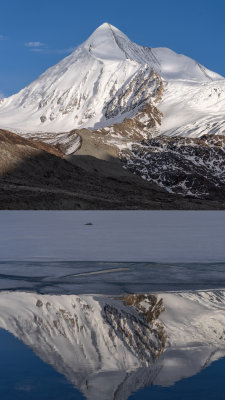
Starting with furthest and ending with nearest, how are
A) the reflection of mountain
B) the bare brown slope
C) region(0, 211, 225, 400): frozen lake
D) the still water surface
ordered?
the bare brown slope < the reflection of mountain < region(0, 211, 225, 400): frozen lake < the still water surface

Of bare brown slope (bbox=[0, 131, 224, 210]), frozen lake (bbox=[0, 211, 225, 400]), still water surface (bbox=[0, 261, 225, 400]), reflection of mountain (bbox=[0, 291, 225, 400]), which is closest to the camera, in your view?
still water surface (bbox=[0, 261, 225, 400])

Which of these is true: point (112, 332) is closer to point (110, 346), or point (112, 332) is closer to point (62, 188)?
point (110, 346)

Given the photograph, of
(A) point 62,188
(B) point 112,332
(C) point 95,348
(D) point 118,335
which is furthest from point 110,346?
(A) point 62,188

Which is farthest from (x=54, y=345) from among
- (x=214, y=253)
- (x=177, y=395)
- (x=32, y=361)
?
(x=214, y=253)

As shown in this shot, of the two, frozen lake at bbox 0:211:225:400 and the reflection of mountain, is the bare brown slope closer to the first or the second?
frozen lake at bbox 0:211:225:400

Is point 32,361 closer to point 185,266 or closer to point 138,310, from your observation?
point 138,310

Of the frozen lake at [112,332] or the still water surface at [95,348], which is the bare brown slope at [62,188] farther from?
the still water surface at [95,348]

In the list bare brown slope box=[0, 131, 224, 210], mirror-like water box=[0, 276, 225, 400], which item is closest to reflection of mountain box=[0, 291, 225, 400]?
mirror-like water box=[0, 276, 225, 400]
